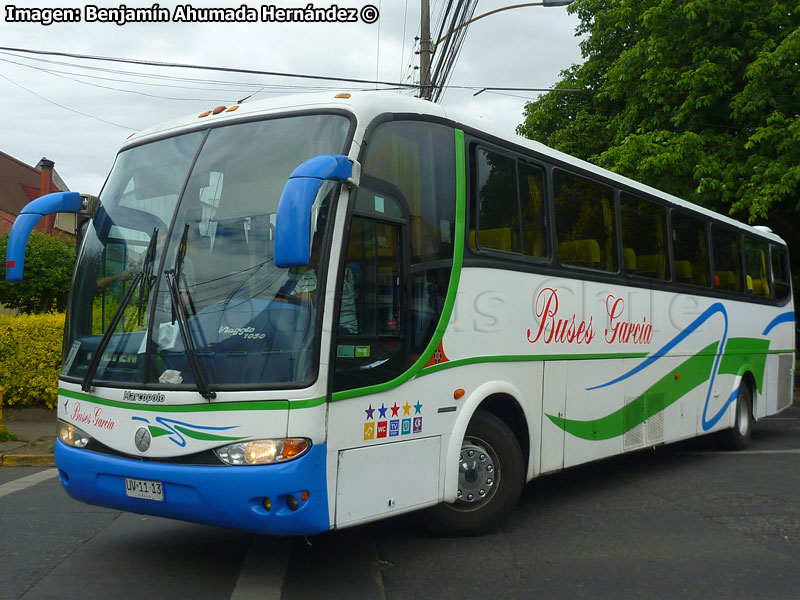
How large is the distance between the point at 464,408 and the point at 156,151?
284 centimetres

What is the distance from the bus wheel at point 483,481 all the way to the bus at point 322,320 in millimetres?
16

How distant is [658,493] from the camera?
26.8ft

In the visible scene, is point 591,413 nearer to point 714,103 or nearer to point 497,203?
point 497,203

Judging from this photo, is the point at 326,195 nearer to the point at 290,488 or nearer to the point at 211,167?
the point at 211,167

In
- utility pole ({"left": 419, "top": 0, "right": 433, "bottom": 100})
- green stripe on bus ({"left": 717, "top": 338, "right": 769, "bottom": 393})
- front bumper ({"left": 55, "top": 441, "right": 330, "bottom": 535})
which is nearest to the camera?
front bumper ({"left": 55, "top": 441, "right": 330, "bottom": 535})

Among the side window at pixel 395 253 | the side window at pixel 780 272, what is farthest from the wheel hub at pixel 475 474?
the side window at pixel 780 272

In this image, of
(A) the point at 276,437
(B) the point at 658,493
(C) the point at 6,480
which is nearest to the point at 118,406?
(A) the point at 276,437

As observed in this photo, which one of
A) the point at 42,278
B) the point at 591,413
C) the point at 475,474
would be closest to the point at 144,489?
the point at 475,474

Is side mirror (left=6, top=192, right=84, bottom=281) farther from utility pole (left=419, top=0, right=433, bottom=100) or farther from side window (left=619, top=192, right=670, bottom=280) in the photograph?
utility pole (left=419, top=0, right=433, bottom=100)

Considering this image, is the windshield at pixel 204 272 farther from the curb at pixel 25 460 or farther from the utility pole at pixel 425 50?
the utility pole at pixel 425 50

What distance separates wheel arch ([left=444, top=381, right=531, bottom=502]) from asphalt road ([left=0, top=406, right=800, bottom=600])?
1.79 ft

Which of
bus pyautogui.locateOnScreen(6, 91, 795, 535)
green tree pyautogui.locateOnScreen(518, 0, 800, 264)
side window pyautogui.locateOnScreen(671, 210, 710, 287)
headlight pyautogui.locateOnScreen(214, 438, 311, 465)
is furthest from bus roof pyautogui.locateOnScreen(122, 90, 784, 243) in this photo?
green tree pyautogui.locateOnScreen(518, 0, 800, 264)

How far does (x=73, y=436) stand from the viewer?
555 centimetres

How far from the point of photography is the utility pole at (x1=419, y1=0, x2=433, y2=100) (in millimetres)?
15772
